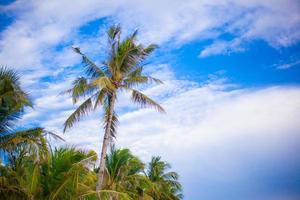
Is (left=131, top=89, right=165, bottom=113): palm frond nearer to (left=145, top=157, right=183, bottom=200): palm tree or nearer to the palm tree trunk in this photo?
the palm tree trunk

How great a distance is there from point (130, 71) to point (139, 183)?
8636 millimetres

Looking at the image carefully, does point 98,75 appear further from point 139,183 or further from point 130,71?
point 139,183

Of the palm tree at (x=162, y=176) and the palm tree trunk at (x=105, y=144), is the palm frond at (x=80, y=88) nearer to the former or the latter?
the palm tree trunk at (x=105, y=144)

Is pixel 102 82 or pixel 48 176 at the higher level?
pixel 102 82

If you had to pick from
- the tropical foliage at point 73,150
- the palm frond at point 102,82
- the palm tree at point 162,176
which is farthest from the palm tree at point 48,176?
the palm tree at point 162,176

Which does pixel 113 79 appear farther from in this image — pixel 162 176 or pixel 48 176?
pixel 162 176

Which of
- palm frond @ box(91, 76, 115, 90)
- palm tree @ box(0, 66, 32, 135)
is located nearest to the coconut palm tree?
palm tree @ box(0, 66, 32, 135)

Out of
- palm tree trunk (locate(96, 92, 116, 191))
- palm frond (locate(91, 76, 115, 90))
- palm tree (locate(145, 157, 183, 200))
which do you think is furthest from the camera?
palm tree (locate(145, 157, 183, 200))

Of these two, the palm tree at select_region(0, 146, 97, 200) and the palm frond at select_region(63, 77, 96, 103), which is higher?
the palm frond at select_region(63, 77, 96, 103)

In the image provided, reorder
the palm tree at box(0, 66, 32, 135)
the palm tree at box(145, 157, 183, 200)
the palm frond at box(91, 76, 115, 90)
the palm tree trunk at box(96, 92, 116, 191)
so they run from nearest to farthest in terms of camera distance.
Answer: the palm tree at box(0, 66, 32, 135), the palm frond at box(91, 76, 115, 90), the palm tree trunk at box(96, 92, 116, 191), the palm tree at box(145, 157, 183, 200)

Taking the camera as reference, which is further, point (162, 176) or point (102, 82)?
point (162, 176)

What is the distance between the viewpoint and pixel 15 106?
1177 cm

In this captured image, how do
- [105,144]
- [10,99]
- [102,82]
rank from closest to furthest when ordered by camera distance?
1. [10,99]
2. [102,82]
3. [105,144]

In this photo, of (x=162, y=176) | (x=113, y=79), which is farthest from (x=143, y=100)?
(x=162, y=176)
